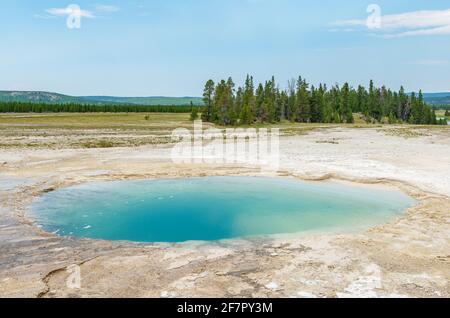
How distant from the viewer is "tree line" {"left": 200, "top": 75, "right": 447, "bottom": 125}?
7794 centimetres

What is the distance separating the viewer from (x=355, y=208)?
14.5 m

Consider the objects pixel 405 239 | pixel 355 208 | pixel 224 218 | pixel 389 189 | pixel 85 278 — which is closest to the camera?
pixel 85 278

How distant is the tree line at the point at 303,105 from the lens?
77938mm

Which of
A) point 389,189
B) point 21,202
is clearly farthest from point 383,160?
point 21,202

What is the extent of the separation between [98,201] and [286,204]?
6886mm

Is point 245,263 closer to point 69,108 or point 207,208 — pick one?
point 207,208

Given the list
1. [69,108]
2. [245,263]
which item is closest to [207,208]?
[245,263]

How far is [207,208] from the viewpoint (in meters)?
14.9

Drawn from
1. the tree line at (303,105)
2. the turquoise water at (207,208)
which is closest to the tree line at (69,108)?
the tree line at (303,105)

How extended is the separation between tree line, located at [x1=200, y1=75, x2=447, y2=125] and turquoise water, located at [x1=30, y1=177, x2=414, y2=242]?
58382mm

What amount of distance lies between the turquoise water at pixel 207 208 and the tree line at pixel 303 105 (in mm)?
58382

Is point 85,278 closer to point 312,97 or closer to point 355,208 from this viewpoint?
point 355,208

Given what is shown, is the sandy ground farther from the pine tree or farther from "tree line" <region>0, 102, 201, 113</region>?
"tree line" <region>0, 102, 201, 113</region>

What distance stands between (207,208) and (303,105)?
7856 cm
